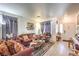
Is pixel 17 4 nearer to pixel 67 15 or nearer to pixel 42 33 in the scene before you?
pixel 42 33

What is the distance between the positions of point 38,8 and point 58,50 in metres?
0.85

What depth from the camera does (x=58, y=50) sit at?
2824 millimetres

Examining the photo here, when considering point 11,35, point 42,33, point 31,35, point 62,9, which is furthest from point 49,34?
point 11,35

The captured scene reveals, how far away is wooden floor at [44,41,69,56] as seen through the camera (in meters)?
2.81

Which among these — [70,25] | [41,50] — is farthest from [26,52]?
Result: [70,25]

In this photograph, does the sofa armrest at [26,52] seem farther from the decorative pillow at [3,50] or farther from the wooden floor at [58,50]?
the wooden floor at [58,50]

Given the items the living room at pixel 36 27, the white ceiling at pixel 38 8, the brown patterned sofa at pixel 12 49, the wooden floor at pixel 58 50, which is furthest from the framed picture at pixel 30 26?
the wooden floor at pixel 58 50

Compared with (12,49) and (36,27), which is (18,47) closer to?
(12,49)

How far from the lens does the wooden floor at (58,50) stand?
281cm

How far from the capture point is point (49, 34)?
284cm

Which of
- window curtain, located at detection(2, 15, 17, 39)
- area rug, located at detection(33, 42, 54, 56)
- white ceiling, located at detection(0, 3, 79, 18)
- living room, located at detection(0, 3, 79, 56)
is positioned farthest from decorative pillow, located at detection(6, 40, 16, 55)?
white ceiling, located at detection(0, 3, 79, 18)

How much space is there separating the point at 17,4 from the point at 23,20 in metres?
0.31

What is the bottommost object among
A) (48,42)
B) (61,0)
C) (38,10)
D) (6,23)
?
(48,42)

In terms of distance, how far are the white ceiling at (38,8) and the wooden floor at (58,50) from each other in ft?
1.80
